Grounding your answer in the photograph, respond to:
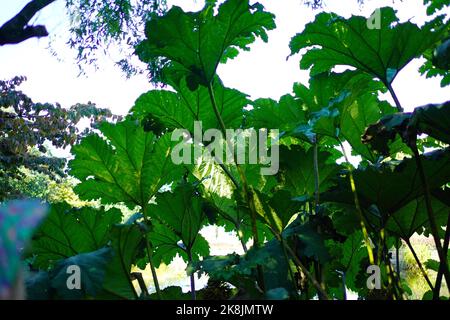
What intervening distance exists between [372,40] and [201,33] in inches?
25.5

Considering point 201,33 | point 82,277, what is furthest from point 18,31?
point 82,277

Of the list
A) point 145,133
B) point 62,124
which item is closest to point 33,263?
point 145,133

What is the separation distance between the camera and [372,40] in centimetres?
150

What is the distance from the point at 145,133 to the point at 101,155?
201mm

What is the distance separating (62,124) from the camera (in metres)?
6.06

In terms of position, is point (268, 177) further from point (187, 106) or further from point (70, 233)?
point (70, 233)

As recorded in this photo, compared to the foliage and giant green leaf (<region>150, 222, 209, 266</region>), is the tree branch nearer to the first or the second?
the foliage

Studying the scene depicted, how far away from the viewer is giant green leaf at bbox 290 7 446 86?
1452 mm

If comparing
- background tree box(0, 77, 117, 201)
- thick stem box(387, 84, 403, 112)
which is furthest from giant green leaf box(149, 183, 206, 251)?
background tree box(0, 77, 117, 201)

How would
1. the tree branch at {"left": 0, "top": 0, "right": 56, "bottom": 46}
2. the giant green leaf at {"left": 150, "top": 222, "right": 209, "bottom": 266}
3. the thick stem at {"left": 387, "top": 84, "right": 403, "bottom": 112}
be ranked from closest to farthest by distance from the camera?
the thick stem at {"left": 387, "top": 84, "right": 403, "bottom": 112} < the giant green leaf at {"left": 150, "top": 222, "right": 209, "bottom": 266} < the tree branch at {"left": 0, "top": 0, "right": 56, "bottom": 46}

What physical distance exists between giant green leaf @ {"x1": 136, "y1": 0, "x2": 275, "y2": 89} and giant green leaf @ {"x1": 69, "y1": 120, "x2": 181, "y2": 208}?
362 mm

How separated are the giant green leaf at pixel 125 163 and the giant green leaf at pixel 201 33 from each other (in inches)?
14.2

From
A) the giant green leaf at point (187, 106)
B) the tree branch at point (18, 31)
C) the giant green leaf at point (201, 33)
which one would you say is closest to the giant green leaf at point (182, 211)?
the giant green leaf at point (187, 106)
